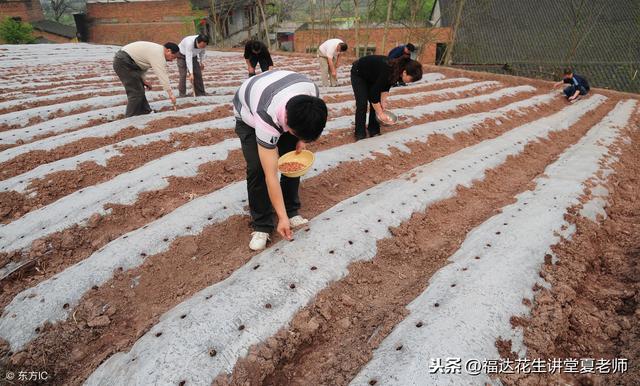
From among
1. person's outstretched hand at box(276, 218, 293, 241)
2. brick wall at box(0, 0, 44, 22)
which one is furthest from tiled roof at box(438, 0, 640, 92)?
brick wall at box(0, 0, 44, 22)

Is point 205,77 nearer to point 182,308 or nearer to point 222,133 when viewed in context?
point 222,133

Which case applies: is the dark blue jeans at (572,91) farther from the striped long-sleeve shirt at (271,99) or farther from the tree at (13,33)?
the tree at (13,33)

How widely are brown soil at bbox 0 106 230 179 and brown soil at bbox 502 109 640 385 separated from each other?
15.4ft

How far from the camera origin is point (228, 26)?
27.1 m

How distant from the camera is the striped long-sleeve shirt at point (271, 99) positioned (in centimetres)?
205

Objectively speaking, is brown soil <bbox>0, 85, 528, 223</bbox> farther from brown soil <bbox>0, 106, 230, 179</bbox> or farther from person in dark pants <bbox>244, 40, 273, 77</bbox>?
person in dark pants <bbox>244, 40, 273, 77</bbox>

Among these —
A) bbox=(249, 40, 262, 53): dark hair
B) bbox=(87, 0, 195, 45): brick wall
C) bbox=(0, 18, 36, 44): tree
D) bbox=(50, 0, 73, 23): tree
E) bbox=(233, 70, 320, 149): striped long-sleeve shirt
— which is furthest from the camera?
bbox=(50, 0, 73, 23): tree

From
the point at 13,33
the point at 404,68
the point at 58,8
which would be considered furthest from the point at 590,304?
the point at 58,8

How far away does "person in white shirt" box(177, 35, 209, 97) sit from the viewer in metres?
5.88

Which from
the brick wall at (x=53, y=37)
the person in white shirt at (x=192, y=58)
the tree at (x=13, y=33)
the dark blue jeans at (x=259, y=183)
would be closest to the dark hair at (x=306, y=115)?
the dark blue jeans at (x=259, y=183)

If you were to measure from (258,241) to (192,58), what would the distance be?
4444 mm

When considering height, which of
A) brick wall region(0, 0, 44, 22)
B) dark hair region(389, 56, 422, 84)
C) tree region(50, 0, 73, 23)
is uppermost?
tree region(50, 0, 73, 23)

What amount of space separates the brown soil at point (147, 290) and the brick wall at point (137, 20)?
25.1 meters

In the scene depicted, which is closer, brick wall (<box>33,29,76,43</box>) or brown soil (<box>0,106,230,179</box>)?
brown soil (<box>0,106,230,179</box>)
